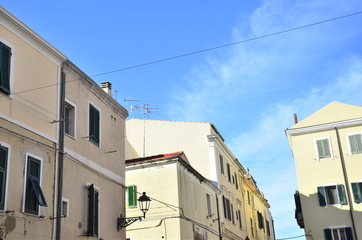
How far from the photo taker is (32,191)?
12.6m

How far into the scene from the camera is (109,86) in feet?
62.5

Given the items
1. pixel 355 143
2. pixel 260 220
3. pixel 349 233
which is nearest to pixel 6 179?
pixel 349 233

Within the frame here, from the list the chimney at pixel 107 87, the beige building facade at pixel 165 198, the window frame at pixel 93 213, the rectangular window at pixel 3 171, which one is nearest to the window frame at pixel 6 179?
the rectangular window at pixel 3 171

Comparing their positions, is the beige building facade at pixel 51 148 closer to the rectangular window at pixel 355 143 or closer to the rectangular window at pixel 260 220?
the rectangular window at pixel 355 143

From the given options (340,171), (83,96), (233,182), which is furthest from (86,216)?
(233,182)

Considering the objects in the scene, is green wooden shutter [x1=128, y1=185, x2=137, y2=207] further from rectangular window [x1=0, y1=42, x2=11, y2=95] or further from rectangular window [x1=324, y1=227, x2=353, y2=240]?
rectangular window [x1=324, y1=227, x2=353, y2=240]

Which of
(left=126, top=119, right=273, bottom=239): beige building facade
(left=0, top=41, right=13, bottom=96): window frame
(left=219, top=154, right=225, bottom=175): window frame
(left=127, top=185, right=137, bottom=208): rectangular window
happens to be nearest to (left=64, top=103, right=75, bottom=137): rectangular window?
(left=0, top=41, right=13, bottom=96): window frame

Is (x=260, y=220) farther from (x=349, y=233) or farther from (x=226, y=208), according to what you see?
(x=349, y=233)

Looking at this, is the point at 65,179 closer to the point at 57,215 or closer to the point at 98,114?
the point at 57,215

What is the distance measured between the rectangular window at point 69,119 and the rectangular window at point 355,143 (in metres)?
20.1

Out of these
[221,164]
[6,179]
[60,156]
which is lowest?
→ [6,179]

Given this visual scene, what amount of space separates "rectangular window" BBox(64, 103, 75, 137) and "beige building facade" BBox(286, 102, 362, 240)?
61.3 ft

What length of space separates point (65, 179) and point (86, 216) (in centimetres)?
168

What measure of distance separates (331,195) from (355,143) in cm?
368
